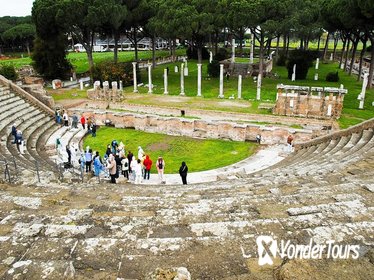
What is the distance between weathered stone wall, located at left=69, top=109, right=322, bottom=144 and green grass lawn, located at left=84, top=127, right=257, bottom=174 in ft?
1.73

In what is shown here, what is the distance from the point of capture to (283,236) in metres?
4.63

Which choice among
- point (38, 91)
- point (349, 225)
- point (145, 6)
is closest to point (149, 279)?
point (349, 225)

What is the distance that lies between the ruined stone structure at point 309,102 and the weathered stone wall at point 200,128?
13.3ft

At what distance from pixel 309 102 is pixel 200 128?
315 inches

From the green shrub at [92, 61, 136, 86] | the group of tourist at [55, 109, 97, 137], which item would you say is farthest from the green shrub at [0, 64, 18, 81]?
the group of tourist at [55, 109, 97, 137]

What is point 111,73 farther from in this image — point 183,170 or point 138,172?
point 183,170

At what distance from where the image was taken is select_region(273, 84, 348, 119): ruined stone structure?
2333 cm

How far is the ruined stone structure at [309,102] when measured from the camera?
76.5 feet

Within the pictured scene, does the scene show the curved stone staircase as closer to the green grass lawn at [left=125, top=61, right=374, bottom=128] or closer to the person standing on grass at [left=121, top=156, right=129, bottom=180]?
the person standing on grass at [left=121, top=156, right=129, bottom=180]

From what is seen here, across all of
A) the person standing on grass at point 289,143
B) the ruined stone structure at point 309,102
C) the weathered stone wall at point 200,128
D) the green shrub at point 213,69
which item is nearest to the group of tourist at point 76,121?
the weathered stone wall at point 200,128

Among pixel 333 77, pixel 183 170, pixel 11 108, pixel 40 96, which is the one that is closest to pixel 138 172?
pixel 183 170

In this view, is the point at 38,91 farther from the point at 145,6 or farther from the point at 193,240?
the point at 193,240

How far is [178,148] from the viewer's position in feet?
66.0

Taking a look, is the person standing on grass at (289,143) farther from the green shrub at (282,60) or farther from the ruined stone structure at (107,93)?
the green shrub at (282,60)
